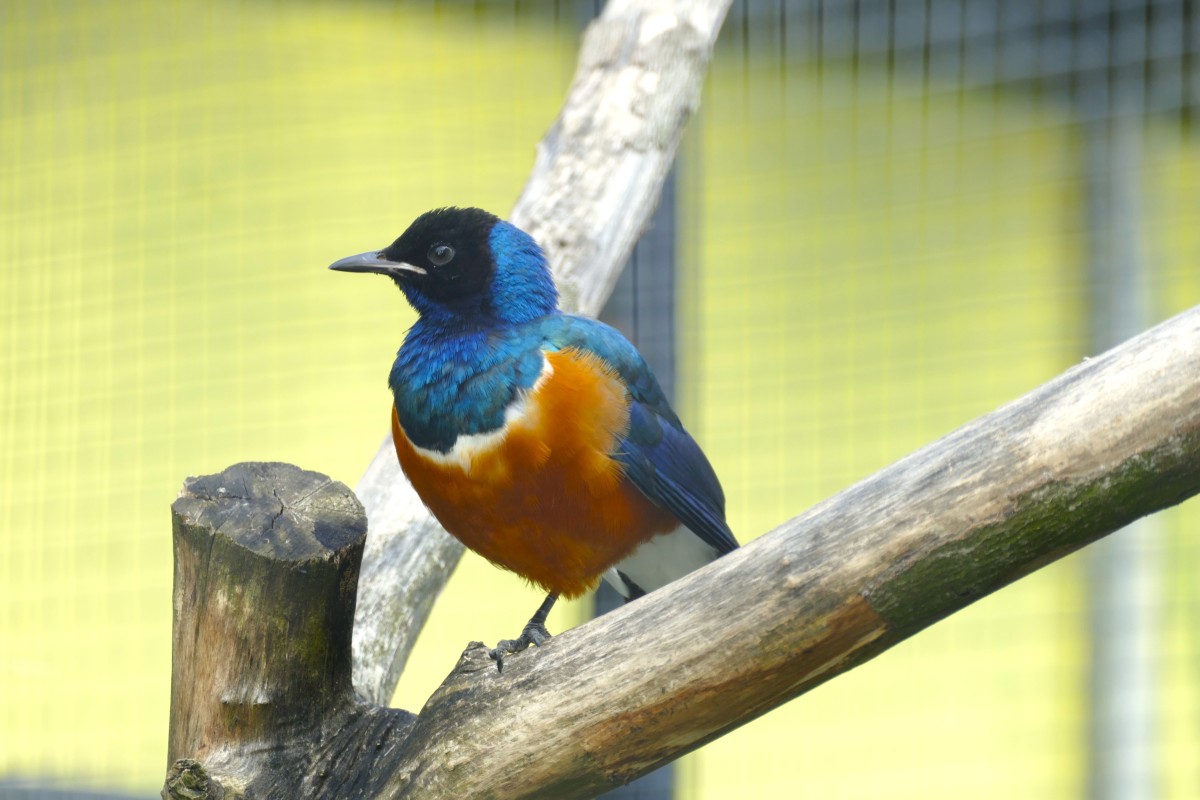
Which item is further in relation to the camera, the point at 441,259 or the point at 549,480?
the point at 441,259

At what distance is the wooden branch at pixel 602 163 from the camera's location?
6.08 feet

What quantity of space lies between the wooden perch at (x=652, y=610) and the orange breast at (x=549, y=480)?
0.70ft

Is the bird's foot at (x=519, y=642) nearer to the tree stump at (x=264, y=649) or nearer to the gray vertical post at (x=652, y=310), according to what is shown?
the tree stump at (x=264, y=649)

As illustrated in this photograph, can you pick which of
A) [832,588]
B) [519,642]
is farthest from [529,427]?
[832,588]

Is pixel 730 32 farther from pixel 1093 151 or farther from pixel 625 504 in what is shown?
pixel 625 504

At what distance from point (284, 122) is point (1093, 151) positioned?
74.9 inches

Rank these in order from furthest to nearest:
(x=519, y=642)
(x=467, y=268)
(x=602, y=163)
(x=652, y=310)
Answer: (x=652, y=310) → (x=602, y=163) → (x=467, y=268) → (x=519, y=642)

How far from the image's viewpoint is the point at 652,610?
3.84 feet

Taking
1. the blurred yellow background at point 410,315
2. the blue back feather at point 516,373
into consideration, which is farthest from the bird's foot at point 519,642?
the blurred yellow background at point 410,315

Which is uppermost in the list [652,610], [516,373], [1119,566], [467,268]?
[467,268]

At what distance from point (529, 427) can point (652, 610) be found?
38cm

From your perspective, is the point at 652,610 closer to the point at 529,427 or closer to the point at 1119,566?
the point at 529,427

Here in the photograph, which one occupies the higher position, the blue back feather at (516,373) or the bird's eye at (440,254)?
the bird's eye at (440,254)

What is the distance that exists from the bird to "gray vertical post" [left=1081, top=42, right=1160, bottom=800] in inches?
63.2
